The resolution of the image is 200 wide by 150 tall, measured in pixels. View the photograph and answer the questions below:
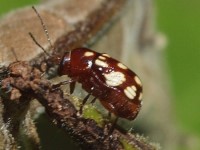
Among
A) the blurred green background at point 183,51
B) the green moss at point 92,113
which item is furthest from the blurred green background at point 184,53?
the green moss at point 92,113

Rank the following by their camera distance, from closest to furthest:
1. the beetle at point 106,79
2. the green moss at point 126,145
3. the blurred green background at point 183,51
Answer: the green moss at point 126,145 < the beetle at point 106,79 < the blurred green background at point 183,51

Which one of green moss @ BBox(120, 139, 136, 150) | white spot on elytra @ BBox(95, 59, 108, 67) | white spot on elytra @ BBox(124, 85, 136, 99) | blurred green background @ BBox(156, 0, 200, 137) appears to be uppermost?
white spot on elytra @ BBox(95, 59, 108, 67)

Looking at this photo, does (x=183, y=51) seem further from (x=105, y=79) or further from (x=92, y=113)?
(x=92, y=113)

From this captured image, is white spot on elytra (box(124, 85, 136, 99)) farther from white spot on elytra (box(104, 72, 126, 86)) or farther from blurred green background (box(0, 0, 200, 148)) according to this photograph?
blurred green background (box(0, 0, 200, 148))

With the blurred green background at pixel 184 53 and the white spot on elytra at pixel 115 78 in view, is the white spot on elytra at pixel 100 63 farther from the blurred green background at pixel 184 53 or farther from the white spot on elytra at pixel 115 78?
the blurred green background at pixel 184 53

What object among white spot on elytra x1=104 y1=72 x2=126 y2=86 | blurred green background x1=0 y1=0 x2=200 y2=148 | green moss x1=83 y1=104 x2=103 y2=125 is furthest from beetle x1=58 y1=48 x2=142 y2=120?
blurred green background x1=0 y1=0 x2=200 y2=148

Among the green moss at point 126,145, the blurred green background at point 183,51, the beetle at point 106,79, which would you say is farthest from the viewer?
the blurred green background at point 183,51

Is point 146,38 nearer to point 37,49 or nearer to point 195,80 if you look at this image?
point 195,80
